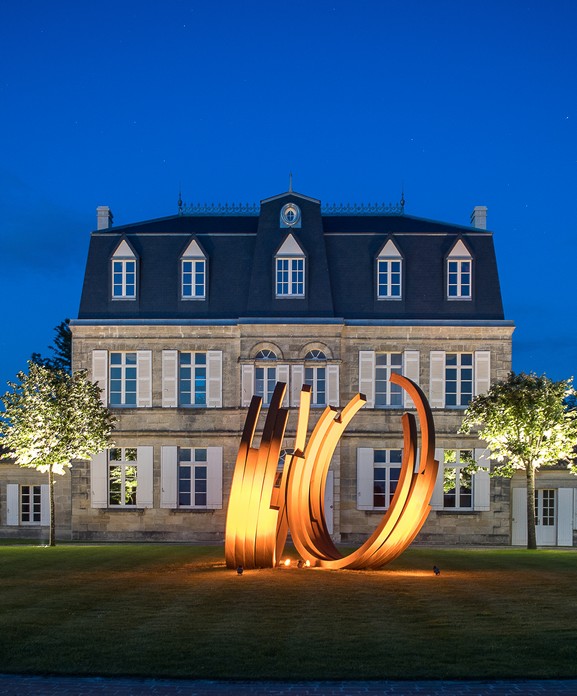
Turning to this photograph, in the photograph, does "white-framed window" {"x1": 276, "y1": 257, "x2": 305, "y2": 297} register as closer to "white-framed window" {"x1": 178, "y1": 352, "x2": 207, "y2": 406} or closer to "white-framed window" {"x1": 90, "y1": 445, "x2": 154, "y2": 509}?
"white-framed window" {"x1": 178, "y1": 352, "x2": 207, "y2": 406}

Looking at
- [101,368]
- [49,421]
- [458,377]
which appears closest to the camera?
[49,421]

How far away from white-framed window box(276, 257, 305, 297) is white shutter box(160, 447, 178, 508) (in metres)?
8.24

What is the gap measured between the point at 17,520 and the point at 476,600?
32300mm

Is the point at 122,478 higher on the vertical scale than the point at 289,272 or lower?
lower

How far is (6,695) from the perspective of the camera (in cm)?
1248

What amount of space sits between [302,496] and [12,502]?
25437mm

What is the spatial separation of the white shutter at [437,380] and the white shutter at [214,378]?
8978 mm

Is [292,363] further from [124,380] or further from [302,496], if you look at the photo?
[302,496]

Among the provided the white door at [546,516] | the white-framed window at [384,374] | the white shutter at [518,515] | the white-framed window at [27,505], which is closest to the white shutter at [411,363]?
the white-framed window at [384,374]

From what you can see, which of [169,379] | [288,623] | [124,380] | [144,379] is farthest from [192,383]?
[288,623]

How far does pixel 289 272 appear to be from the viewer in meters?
47.2

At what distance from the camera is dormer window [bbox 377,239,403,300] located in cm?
4772

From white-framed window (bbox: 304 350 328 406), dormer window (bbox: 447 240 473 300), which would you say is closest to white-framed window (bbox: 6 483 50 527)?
white-framed window (bbox: 304 350 328 406)

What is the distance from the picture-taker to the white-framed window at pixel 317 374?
151 feet
